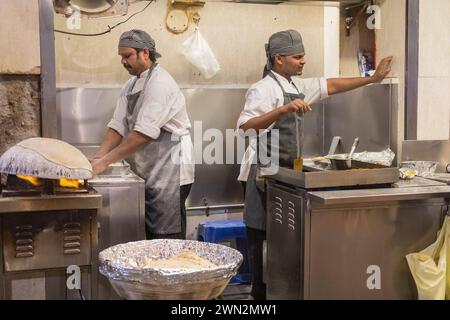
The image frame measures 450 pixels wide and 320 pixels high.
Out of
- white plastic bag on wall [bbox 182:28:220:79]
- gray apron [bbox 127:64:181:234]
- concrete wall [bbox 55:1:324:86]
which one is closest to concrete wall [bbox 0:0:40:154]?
gray apron [bbox 127:64:181:234]

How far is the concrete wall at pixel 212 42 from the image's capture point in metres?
4.23

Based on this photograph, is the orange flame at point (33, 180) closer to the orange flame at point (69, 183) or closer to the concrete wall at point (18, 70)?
the orange flame at point (69, 183)

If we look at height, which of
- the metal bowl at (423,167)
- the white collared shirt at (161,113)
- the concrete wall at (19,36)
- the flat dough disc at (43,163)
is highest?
the concrete wall at (19,36)

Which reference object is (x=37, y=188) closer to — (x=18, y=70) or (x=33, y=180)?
(x=33, y=180)

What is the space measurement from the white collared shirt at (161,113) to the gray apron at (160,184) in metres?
0.10

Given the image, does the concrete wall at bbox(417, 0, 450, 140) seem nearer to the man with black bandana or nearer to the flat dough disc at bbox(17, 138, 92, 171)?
the man with black bandana

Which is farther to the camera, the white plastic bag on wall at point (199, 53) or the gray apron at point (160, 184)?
the white plastic bag on wall at point (199, 53)

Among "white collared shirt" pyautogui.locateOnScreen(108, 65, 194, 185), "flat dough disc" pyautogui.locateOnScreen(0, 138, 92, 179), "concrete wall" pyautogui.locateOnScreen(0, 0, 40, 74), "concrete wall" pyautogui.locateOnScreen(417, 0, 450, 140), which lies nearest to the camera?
"flat dough disc" pyautogui.locateOnScreen(0, 138, 92, 179)

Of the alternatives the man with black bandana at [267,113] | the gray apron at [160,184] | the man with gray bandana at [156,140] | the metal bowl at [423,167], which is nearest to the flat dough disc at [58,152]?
the man with gray bandana at [156,140]

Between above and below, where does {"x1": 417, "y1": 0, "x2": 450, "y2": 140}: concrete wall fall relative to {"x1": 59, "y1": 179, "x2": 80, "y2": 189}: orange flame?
above

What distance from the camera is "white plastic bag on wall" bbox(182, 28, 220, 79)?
14.2 ft

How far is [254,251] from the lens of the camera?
3449 mm

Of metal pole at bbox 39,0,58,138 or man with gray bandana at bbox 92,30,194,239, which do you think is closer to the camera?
metal pole at bbox 39,0,58,138

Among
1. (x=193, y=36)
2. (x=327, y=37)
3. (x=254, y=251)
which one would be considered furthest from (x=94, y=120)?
(x=327, y=37)
